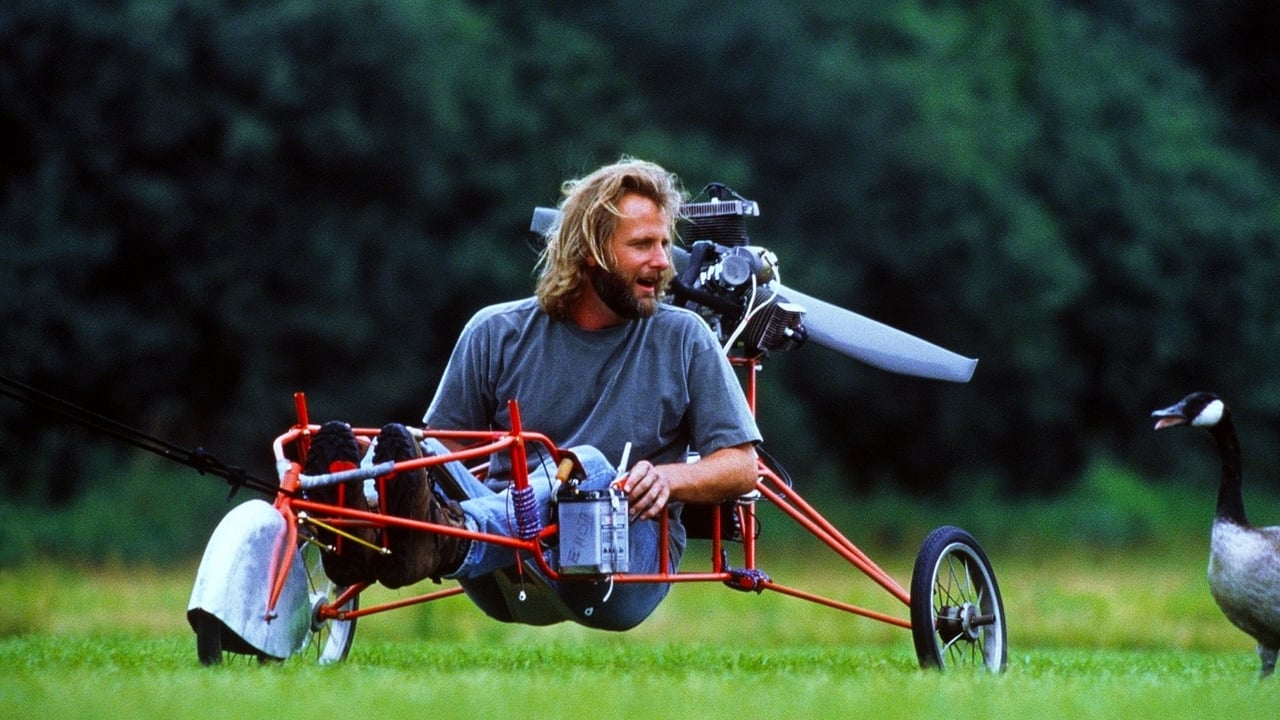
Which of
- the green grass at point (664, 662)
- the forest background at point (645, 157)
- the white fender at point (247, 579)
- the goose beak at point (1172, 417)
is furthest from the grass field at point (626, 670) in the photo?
the forest background at point (645, 157)

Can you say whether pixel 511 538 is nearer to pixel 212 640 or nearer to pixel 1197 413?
pixel 212 640

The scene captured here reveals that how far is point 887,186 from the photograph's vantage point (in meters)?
25.5

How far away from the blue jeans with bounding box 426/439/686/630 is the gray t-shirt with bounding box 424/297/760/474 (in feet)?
0.61

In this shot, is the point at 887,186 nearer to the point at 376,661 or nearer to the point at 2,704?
the point at 376,661

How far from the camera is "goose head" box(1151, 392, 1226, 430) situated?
687cm

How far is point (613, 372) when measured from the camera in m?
5.89

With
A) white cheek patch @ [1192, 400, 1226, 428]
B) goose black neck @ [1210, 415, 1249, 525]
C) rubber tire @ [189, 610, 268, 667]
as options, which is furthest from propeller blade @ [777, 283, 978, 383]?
rubber tire @ [189, 610, 268, 667]

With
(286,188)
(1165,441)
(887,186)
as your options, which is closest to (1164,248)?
(1165,441)

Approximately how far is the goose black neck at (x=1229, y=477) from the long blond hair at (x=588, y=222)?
6.93 feet

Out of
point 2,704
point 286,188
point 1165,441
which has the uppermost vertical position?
point 286,188

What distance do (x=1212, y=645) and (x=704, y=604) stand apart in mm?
4451

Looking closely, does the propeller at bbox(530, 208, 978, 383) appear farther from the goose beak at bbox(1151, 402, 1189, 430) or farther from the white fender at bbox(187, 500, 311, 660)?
the white fender at bbox(187, 500, 311, 660)

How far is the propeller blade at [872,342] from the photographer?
686 centimetres

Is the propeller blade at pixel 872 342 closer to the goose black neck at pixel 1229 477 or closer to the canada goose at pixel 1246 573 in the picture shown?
the canada goose at pixel 1246 573
